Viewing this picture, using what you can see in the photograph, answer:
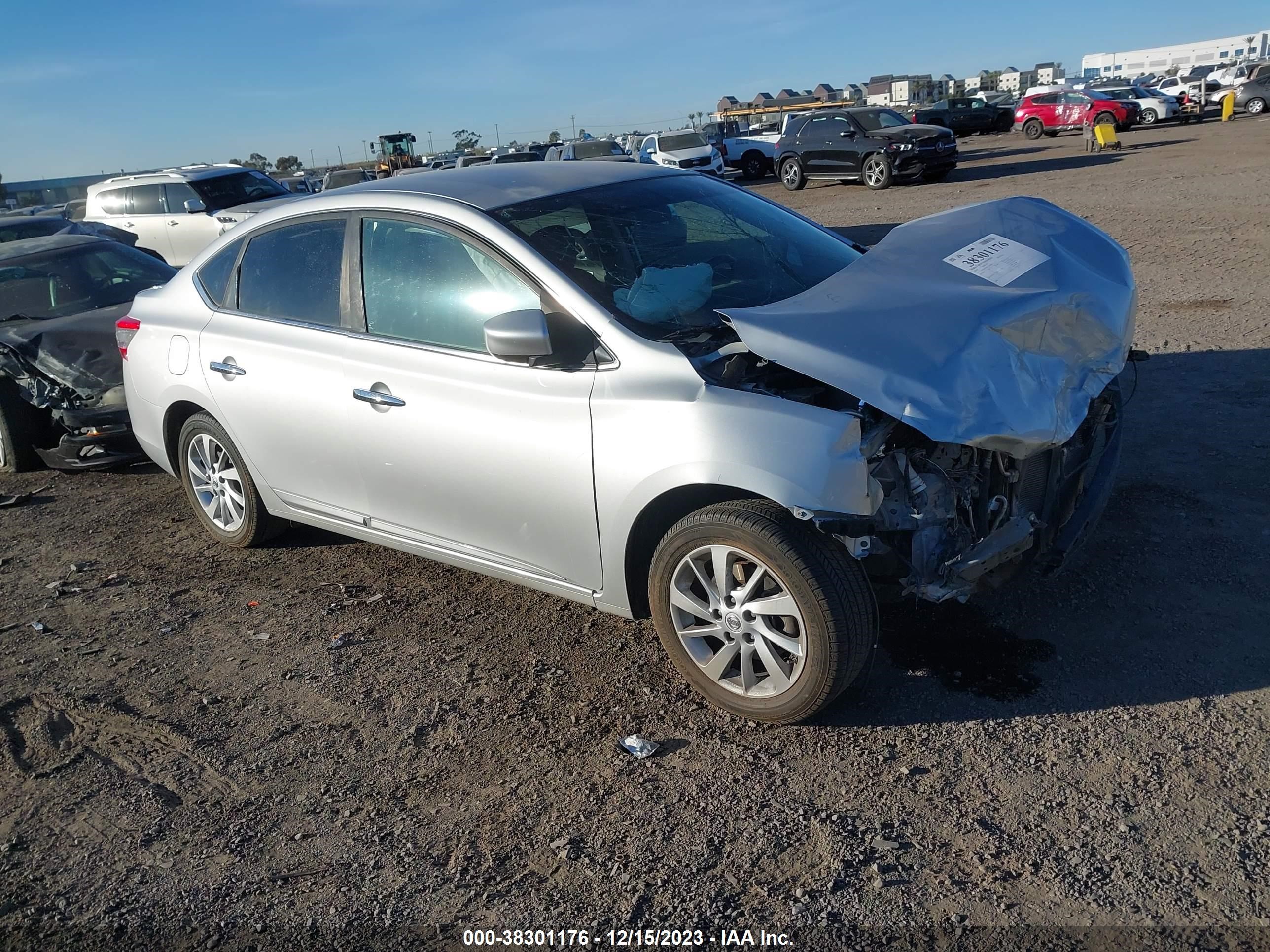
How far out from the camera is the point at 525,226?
12.8ft

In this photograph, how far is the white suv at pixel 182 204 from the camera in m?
15.1

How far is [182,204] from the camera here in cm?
1543

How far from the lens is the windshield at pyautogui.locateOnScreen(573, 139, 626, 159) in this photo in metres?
28.3

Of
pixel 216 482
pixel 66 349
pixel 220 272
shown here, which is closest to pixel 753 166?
pixel 66 349

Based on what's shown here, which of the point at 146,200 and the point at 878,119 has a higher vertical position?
the point at 878,119

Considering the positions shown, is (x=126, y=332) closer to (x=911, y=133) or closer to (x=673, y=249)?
(x=673, y=249)

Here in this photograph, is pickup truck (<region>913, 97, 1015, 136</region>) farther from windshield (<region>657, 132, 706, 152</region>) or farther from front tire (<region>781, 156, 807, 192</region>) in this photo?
front tire (<region>781, 156, 807, 192</region>)

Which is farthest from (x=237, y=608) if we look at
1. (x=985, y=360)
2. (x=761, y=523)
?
(x=985, y=360)

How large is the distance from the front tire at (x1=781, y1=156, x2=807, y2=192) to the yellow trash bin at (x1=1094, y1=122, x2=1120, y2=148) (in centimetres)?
956

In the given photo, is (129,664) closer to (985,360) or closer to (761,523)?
(761,523)

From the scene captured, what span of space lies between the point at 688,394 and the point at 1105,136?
2973cm

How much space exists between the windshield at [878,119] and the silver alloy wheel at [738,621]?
2171 cm

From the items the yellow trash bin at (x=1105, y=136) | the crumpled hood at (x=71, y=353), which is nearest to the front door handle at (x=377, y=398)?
the crumpled hood at (x=71, y=353)

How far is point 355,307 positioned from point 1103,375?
3012 mm
